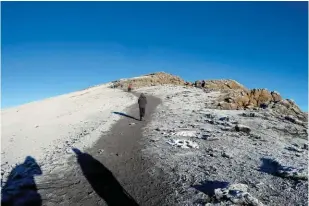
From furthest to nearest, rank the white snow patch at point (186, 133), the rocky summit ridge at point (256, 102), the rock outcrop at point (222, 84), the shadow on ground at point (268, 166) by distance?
the rock outcrop at point (222, 84)
the rocky summit ridge at point (256, 102)
the white snow patch at point (186, 133)
the shadow on ground at point (268, 166)

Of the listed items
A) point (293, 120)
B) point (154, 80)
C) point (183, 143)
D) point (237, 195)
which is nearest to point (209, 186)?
point (237, 195)

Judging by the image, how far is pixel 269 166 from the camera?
1412cm

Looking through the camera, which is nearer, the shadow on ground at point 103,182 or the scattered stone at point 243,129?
the shadow on ground at point 103,182

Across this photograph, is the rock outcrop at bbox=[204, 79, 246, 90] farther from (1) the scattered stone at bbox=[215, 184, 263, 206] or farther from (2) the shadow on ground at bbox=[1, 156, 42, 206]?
→ (1) the scattered stone at bbox=[215, 184, 263, 206]

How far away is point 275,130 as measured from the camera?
22.2 metres

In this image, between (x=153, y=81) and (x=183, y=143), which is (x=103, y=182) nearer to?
(x=183, y=143)

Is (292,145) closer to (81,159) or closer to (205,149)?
(205,149)

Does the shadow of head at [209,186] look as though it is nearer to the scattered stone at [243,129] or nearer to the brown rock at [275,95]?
the scattered stone at [243,129]

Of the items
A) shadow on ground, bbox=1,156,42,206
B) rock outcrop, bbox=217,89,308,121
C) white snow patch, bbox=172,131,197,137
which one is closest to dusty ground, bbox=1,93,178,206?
shadow on ground, bbox=1,156,42,206

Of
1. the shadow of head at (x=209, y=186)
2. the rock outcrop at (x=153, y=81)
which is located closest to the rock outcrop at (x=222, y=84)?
the rock outcrop at (x=153, y=81)

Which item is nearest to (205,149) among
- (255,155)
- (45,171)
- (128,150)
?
(255,155)

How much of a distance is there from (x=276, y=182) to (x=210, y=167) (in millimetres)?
2695

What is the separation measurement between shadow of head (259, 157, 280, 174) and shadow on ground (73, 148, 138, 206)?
5.98m

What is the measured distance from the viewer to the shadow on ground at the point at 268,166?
13.5 meters
